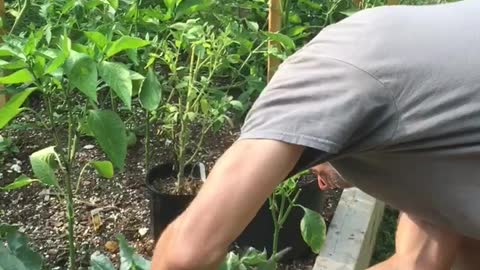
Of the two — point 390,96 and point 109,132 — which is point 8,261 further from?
point 390,96

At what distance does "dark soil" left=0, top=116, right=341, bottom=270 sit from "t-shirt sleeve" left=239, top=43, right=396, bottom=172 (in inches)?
54.8

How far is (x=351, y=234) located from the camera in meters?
2.89

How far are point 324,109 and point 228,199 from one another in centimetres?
20

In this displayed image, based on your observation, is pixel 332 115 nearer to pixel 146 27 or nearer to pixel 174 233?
pixel 174 233

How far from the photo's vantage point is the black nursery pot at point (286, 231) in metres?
2.72

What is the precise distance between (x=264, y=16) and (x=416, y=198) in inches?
70.4

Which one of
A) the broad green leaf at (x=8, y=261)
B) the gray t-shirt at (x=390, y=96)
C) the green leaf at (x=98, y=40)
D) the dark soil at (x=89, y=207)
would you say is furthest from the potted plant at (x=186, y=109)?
the gray t-shirt at (x=390, y=96)

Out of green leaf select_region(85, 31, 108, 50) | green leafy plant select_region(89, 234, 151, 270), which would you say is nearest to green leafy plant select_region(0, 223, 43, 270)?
green leafy plant select_region(89, 234, 151, 270)

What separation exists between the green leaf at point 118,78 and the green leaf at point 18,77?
6.3 inches

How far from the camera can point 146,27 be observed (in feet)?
8.61

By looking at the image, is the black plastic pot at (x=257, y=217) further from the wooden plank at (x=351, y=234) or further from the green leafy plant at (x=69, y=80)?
the green leafy plant at (x=69, y=80)

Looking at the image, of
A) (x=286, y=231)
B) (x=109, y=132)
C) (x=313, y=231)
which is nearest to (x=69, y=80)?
(x=109, y=132)

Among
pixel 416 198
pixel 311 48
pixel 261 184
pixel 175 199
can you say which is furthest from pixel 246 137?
pixel 175 199

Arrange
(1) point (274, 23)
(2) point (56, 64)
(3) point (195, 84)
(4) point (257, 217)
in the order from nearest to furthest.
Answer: (2) point (56, 64) → (3) point (195, 84) → (4) point (257, 217) → (1) point (274, 23)
